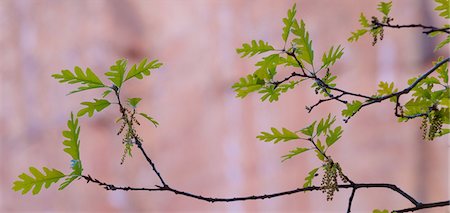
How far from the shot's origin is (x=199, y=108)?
1.54 meters

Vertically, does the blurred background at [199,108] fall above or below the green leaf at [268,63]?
above

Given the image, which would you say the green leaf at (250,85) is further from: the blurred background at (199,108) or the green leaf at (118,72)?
the blurred background at (199,108)

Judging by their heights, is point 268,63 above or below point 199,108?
below

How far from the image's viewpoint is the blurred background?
1.45 meters

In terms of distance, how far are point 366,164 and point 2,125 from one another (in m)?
1.24

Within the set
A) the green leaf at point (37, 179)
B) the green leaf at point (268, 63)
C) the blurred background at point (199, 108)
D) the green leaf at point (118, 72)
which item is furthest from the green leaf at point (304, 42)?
the blurred background at point (199, 108)

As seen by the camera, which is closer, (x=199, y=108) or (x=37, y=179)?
(x=37, y=179)

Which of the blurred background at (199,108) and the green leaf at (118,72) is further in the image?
the blurred background at (199,108)

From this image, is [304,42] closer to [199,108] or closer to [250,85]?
[250,85]

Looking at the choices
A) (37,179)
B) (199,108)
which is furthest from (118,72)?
(199,108)

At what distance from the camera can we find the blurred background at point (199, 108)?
145 centimetres

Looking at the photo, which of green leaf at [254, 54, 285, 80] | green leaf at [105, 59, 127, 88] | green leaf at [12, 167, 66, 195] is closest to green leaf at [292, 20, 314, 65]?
green leaf at [254, 54, 285, 80]

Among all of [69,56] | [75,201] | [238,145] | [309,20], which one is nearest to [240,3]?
[309,20]

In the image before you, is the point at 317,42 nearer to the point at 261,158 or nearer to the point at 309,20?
the point at 309,20
